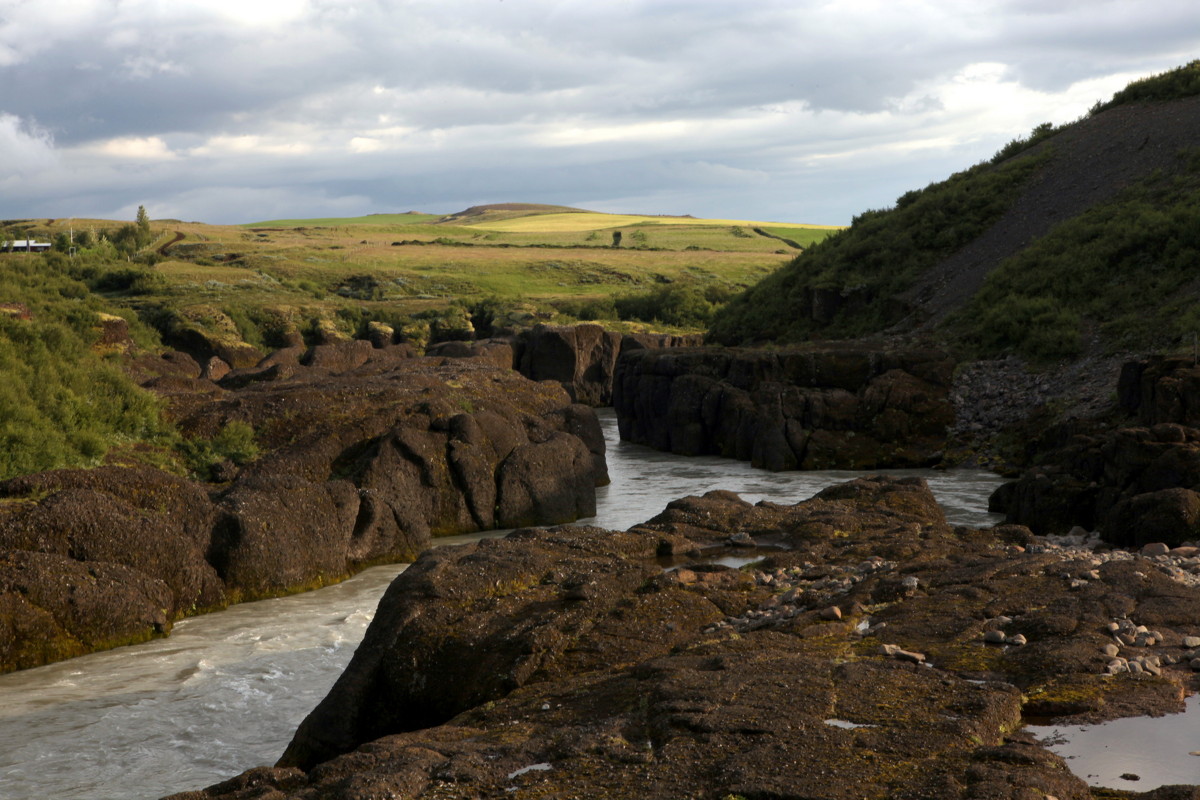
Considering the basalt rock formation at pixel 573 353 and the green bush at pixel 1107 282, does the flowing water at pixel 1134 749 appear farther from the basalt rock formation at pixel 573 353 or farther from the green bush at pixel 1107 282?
the basalt rock formation at pixel 573 353

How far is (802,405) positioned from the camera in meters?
35.2

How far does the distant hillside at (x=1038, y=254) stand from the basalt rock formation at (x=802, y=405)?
4.99m

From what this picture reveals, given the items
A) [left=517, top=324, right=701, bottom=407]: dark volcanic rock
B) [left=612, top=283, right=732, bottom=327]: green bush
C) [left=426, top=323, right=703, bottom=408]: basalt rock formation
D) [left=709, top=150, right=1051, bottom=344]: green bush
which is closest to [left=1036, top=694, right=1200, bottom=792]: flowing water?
[left=709, top=150, right=1051, bottom=344]: green bush

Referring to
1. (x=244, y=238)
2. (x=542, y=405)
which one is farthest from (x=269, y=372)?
(x=244, y=238)

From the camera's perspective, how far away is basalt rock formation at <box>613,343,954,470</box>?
33.8 m

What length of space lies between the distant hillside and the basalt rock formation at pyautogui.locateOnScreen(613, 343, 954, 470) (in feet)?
16.4

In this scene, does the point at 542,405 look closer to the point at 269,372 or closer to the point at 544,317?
the point at 269,372

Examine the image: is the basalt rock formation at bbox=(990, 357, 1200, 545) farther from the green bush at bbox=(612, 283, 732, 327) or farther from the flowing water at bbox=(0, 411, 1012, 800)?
the green bush at bbox=(612, 283, 732, 327)

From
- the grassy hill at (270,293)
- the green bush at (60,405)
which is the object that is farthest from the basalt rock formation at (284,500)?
the grassy hill at (270,293)

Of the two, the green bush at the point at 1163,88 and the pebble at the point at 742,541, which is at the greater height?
the green bush at the point at 1163,88

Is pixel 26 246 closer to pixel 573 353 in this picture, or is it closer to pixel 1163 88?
pixel 573 353

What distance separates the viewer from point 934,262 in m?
50.8

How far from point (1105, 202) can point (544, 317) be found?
1580 inches

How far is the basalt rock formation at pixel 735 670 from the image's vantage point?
699 centimetres
